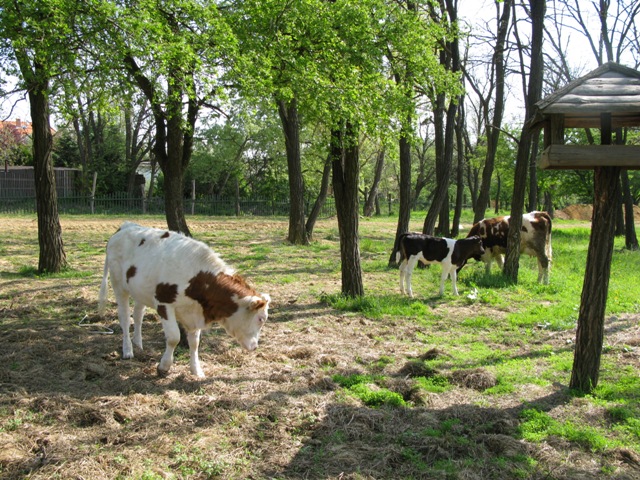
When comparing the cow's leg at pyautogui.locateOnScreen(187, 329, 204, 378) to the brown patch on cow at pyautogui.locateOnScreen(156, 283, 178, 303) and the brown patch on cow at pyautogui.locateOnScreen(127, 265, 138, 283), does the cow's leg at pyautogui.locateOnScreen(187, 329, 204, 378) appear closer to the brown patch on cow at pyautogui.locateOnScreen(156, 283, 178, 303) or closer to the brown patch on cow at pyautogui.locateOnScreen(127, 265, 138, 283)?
the brown patch on cow at pyautogui.locateOnScreen(156, 283, 178, 303)

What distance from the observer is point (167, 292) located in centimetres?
605

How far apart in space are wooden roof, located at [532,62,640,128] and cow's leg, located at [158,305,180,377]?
4.51 metres

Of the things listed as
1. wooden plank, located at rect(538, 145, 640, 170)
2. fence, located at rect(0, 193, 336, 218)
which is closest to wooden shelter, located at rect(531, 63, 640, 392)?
wooden plank, located at rect(538, 145, 640, 170)

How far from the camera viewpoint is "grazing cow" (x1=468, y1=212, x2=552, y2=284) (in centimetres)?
1315

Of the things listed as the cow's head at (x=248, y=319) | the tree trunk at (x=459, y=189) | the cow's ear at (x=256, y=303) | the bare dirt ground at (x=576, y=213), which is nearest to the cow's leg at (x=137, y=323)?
the cow's head at (x=248, y=319)

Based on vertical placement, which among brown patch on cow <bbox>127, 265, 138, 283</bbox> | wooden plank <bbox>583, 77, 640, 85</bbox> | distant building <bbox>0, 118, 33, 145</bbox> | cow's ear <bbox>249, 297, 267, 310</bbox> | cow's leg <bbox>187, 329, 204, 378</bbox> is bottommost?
cow's leg <bbox>187, 329, 204, 378</bbox>

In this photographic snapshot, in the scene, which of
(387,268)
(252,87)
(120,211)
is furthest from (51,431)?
(120,211)

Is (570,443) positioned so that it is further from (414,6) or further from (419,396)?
(414,6)

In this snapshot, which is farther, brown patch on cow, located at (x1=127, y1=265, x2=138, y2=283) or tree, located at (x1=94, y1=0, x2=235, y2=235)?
tree, located at (x1=94, y1=0, x2=235, y2=235)

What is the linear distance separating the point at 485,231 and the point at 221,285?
9812mm

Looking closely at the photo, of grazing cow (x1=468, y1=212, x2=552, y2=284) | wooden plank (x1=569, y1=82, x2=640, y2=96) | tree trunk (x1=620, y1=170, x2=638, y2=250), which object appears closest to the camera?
wooden plank (x1=569, y1=82, x2=640, y2=96)

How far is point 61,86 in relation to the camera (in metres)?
8.95

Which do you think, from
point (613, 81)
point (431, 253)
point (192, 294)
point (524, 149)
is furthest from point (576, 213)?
point (192, 294)

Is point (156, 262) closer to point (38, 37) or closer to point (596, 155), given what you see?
point (38, 37)
